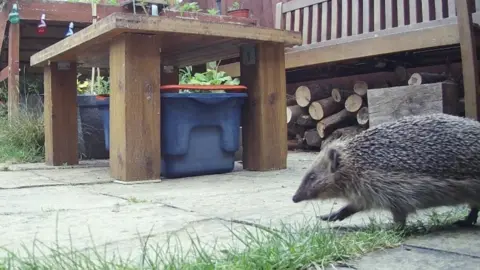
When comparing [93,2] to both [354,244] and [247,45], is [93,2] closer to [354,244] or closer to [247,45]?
[247,45]

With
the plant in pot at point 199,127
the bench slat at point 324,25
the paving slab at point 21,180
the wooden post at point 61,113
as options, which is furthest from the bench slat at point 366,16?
the paving slab at point 21,180

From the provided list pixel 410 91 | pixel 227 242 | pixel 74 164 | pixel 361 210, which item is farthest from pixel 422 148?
pixel 74 164

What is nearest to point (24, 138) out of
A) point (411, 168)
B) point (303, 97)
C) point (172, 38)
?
point (172, 38)

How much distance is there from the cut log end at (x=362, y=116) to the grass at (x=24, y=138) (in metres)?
3.73

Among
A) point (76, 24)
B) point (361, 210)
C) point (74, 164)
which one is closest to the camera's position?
point (361, 210)

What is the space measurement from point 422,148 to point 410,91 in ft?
10.9

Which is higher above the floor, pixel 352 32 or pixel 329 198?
pixel 352 32

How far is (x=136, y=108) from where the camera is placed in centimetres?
418

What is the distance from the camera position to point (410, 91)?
215 inches

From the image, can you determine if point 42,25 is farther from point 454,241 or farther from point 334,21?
point 454,241

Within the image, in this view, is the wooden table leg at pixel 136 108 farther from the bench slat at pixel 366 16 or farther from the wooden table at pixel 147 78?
the bench slat at pixel 366 16

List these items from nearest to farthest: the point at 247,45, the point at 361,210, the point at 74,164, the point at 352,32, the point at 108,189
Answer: the point at 361,210 < the point at 108,189 < the point at 247,45 < the point at 74,164 < the point at 352,32

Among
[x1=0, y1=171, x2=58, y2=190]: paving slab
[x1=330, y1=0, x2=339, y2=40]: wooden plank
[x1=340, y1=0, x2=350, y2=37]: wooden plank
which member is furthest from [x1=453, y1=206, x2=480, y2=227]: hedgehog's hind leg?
[x1=330, y1=0, x2=339, y2=40]: wooden plank

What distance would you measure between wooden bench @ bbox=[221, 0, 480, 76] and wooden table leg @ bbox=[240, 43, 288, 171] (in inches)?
54.6
